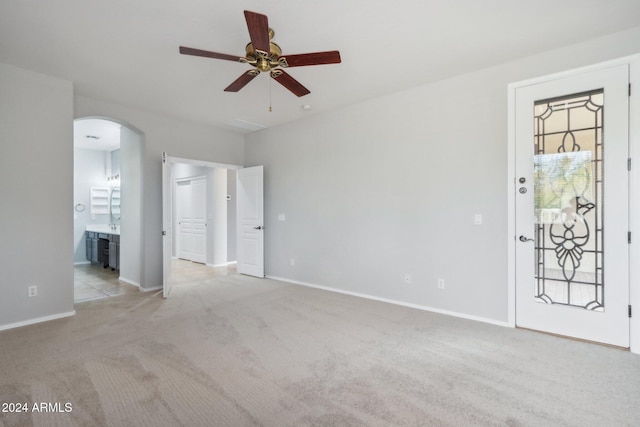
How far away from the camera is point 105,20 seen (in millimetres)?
2609

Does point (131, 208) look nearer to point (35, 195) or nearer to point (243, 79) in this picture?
point (35, 195)

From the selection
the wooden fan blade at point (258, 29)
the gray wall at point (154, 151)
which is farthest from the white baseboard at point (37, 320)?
the wooden fan blade at point (258, 29)

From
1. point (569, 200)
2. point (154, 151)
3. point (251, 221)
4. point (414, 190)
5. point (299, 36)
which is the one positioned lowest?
point (251, 221)

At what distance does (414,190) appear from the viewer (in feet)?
13.4

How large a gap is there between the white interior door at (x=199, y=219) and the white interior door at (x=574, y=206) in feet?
21.3

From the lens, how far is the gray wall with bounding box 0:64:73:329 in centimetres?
344

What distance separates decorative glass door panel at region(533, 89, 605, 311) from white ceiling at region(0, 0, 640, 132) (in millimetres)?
726

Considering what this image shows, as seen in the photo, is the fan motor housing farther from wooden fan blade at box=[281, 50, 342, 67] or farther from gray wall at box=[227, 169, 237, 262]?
gray wall at box=[227, 169, 237, 262]

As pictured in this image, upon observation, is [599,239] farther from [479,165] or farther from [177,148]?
[177,148]

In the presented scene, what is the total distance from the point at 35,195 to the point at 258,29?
3.40 m

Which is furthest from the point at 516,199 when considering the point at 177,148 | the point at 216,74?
the point at 177,148

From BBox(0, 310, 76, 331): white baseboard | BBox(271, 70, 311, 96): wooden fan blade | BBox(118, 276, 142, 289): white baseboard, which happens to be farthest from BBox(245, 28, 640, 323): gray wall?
BBox(0, 310, 76, 331): white baseboard

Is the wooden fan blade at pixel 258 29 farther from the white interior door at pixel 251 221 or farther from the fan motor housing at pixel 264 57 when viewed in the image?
the white interior door at pixel 251 221

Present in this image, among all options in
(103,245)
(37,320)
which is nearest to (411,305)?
(37,320)
